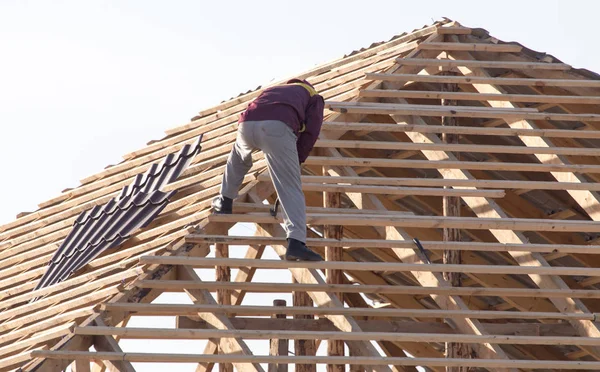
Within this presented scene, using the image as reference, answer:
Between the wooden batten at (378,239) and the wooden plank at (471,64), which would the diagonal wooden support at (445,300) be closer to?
the wooden batten at (378,239)

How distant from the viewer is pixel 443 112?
11.5m

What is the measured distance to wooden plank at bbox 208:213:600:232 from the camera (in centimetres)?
1001

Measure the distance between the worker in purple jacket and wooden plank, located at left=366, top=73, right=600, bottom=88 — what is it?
246 centimetres

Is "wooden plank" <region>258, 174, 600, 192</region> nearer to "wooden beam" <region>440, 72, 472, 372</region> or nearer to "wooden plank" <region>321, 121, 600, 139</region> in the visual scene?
"wooden beam" <region>440, 72, 472, 372</region>

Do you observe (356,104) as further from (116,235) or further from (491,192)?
(116,235)

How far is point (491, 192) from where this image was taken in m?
10.8

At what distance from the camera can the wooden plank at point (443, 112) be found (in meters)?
11.5

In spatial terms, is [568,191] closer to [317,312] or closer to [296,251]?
[317,312]

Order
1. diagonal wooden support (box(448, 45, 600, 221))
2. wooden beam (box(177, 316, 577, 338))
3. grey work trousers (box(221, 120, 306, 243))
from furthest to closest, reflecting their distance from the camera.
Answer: diagonal wooden support (box(448, 45, 600, 221)), wooden beam (box(177, 316, 577, 338)), grey work trousers (box(221, 120, 306, 243))

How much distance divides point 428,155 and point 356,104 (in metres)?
0.81

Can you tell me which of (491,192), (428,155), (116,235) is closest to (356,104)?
(428,155)

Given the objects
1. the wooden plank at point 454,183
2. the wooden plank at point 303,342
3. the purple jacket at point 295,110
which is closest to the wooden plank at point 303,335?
the wooden plank at point 303,342

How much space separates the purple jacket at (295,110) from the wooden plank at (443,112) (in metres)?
1.89

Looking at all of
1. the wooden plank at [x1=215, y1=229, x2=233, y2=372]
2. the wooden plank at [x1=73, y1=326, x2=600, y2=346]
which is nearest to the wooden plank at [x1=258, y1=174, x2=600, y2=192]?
the wooden plank at [x1=215, y1=229, x2=233, y2=372]
